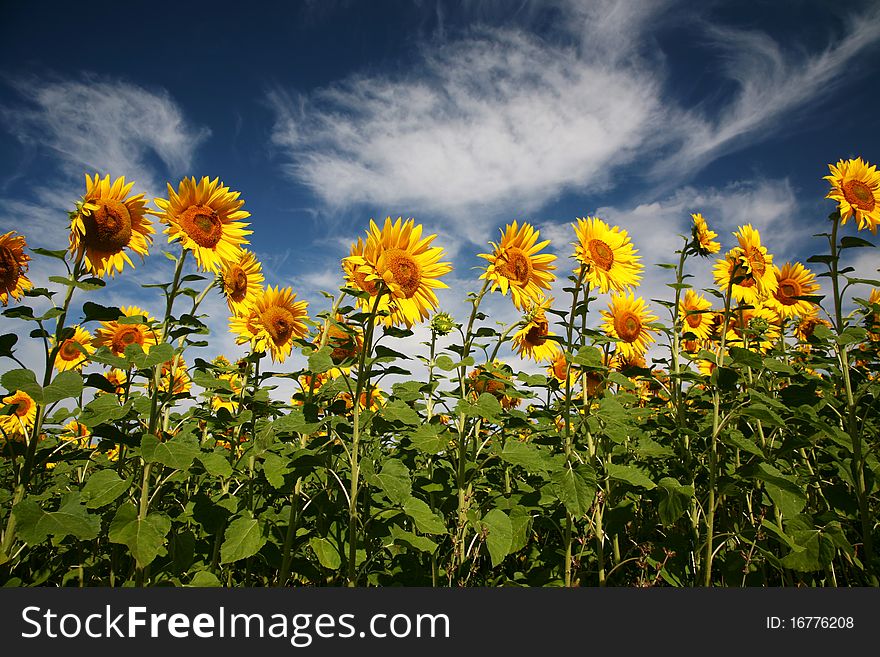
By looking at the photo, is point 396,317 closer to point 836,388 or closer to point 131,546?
point 131,546

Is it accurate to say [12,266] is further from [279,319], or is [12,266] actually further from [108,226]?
[279,319]

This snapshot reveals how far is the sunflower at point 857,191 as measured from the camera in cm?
369

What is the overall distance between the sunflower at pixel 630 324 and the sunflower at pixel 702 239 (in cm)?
129

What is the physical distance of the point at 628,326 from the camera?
5516 mm

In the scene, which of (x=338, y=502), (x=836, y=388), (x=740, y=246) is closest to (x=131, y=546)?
(x=338, y=502)

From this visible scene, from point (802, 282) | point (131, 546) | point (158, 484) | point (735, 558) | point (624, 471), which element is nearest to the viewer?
point (131, 546)

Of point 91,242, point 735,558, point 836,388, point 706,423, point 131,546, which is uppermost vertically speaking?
point 91,242

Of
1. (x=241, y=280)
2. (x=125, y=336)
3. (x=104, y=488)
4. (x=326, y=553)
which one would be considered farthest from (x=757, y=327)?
(x=125, y=336)

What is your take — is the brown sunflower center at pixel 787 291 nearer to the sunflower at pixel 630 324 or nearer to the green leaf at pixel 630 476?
the sunflower at pixel 630 324

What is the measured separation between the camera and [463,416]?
289 cm

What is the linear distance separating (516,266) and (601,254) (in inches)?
30.7

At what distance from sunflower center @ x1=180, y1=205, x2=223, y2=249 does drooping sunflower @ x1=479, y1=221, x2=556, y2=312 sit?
176 centimetres

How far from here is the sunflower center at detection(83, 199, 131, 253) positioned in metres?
2.95

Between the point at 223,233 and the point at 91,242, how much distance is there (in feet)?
2.49
